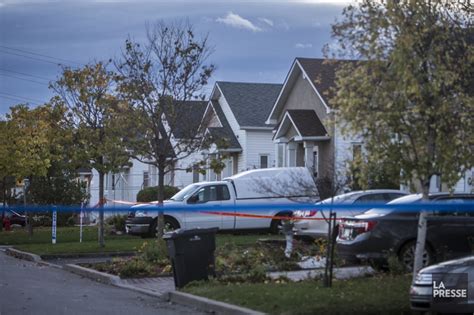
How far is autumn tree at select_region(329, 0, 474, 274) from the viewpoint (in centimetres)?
1122

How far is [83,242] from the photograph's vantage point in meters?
29.1

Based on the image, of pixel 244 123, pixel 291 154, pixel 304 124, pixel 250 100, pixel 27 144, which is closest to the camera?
pixel 27 144

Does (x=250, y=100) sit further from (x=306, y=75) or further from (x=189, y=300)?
(x=189, y=300)

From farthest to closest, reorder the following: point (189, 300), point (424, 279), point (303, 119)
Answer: point (303, 119), point (189, 300), point (424, 279)

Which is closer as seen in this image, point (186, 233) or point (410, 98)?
point (410, 98)

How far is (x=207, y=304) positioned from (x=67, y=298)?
3044 millimetres

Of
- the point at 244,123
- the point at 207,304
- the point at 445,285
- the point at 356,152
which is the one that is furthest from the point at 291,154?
the point at 445,285

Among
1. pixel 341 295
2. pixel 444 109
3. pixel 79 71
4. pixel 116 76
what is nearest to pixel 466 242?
pixel 341 295

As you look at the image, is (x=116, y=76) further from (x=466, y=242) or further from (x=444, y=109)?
(x=444, y=109)

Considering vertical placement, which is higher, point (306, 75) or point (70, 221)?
point (306, 75)

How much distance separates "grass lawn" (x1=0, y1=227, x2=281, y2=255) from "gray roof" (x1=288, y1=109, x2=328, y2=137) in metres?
7.74

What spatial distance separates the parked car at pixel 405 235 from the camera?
1520cm

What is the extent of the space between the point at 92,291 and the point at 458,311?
827cm

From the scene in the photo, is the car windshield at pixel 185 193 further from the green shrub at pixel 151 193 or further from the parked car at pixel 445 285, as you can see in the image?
the parked car at pixel 445 285
